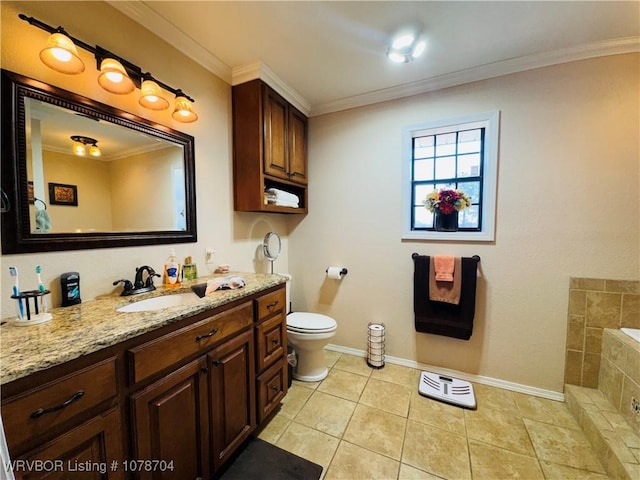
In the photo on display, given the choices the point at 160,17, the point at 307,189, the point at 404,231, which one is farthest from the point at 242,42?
the point at 404,231

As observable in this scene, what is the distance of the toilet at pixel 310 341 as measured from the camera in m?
2.01

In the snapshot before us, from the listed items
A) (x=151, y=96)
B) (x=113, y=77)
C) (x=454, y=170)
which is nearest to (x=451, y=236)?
(x=454, y=170)

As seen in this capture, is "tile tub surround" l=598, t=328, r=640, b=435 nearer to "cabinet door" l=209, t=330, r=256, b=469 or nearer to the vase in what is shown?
the vase

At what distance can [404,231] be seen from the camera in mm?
2266

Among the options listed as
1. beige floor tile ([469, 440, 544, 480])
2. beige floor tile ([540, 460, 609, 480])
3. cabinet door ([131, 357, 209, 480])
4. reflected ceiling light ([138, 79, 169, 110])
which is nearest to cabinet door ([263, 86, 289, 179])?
reflected ceiling light ([138, 79, 169, 110])

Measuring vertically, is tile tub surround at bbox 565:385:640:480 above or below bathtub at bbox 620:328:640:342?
below

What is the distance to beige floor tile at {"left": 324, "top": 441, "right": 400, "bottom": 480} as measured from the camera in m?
1.31

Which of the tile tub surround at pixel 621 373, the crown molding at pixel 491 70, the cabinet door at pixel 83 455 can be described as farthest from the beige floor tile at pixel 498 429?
the crown molding at pixel 491 70

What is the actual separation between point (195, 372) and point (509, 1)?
8.12ft

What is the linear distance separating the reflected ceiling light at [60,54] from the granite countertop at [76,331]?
103cm

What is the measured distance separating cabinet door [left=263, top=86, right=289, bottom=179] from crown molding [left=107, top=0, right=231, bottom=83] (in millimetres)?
358

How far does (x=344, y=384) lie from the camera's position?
2074mm

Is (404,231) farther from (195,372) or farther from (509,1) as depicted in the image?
(195,372)

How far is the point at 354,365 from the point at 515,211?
6.17 feet
